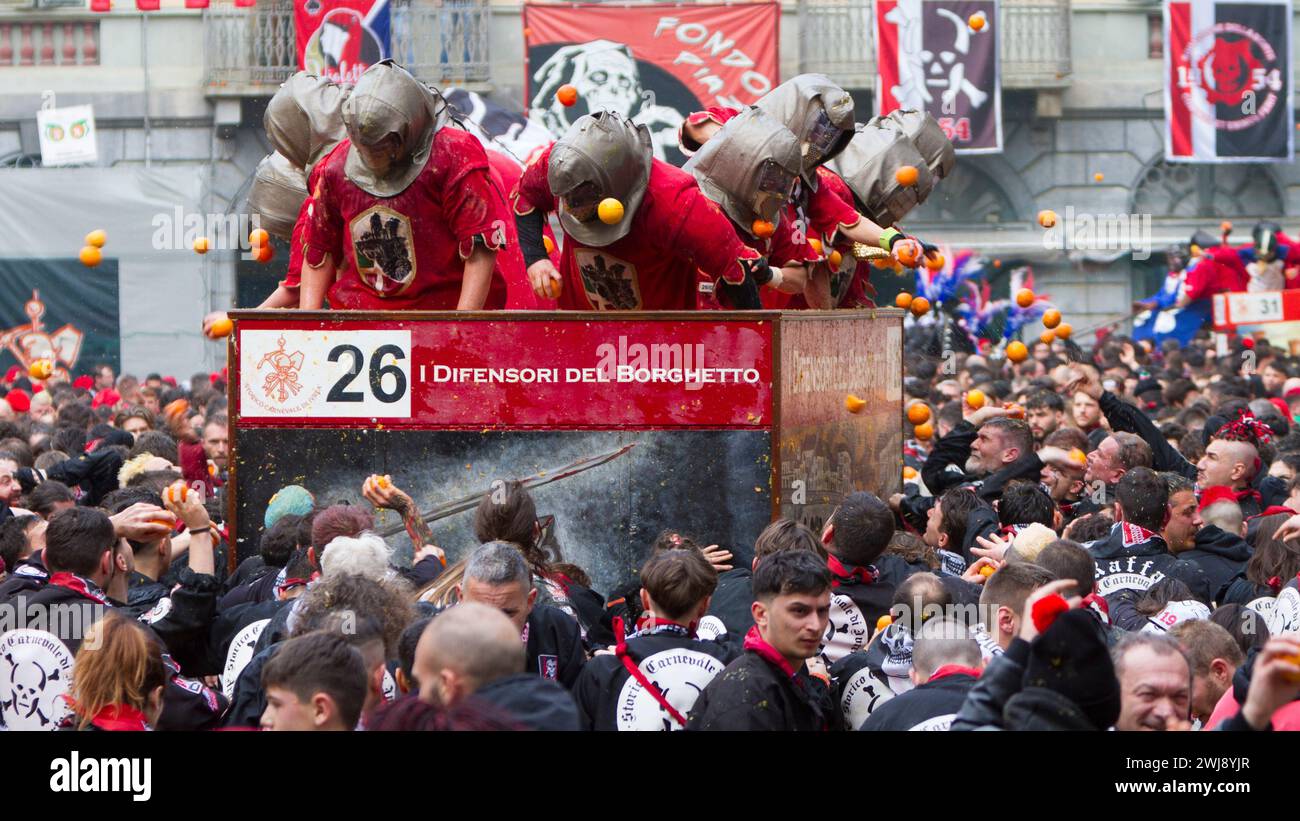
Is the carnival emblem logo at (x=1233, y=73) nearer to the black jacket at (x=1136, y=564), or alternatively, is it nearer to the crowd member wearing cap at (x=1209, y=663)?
the black jacket at (x=1136, y=564)

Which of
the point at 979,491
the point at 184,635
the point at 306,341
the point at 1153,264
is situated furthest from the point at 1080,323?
the point at 184,635

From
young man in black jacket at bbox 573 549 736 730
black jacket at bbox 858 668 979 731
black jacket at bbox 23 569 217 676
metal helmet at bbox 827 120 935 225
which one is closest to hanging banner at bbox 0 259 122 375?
metal helmet at bbox 827 120 935 225

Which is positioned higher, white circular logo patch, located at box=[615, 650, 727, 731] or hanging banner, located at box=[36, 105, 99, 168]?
hanging banner, located at box=[36, 105, 99, 168]

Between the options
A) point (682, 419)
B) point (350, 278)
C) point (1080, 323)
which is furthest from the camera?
point (1080, 323)

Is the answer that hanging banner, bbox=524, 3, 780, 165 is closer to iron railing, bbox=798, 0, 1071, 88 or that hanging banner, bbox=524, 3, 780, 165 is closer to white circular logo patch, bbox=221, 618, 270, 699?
iron railing, bbox=798, 0, 1071, 88

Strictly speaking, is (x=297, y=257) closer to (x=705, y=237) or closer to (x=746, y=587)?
(x=705, y=237)

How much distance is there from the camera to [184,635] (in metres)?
5.99

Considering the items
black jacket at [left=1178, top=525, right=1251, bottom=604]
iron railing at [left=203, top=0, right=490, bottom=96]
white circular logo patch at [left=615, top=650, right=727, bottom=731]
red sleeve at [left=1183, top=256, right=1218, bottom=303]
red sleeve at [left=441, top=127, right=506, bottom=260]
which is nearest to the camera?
white circular logo patch at [left=615, top=650, right=727, bottom=731]

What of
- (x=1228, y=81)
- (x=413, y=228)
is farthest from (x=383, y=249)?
(x=1228, y=81)

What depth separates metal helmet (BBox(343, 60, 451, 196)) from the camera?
8.09m

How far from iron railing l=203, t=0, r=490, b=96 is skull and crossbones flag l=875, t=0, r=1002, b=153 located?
→ 6334 millimetres

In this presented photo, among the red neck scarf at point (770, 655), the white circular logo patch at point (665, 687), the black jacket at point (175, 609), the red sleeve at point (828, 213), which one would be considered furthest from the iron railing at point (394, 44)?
the red neck scarf at point (770, 655)
